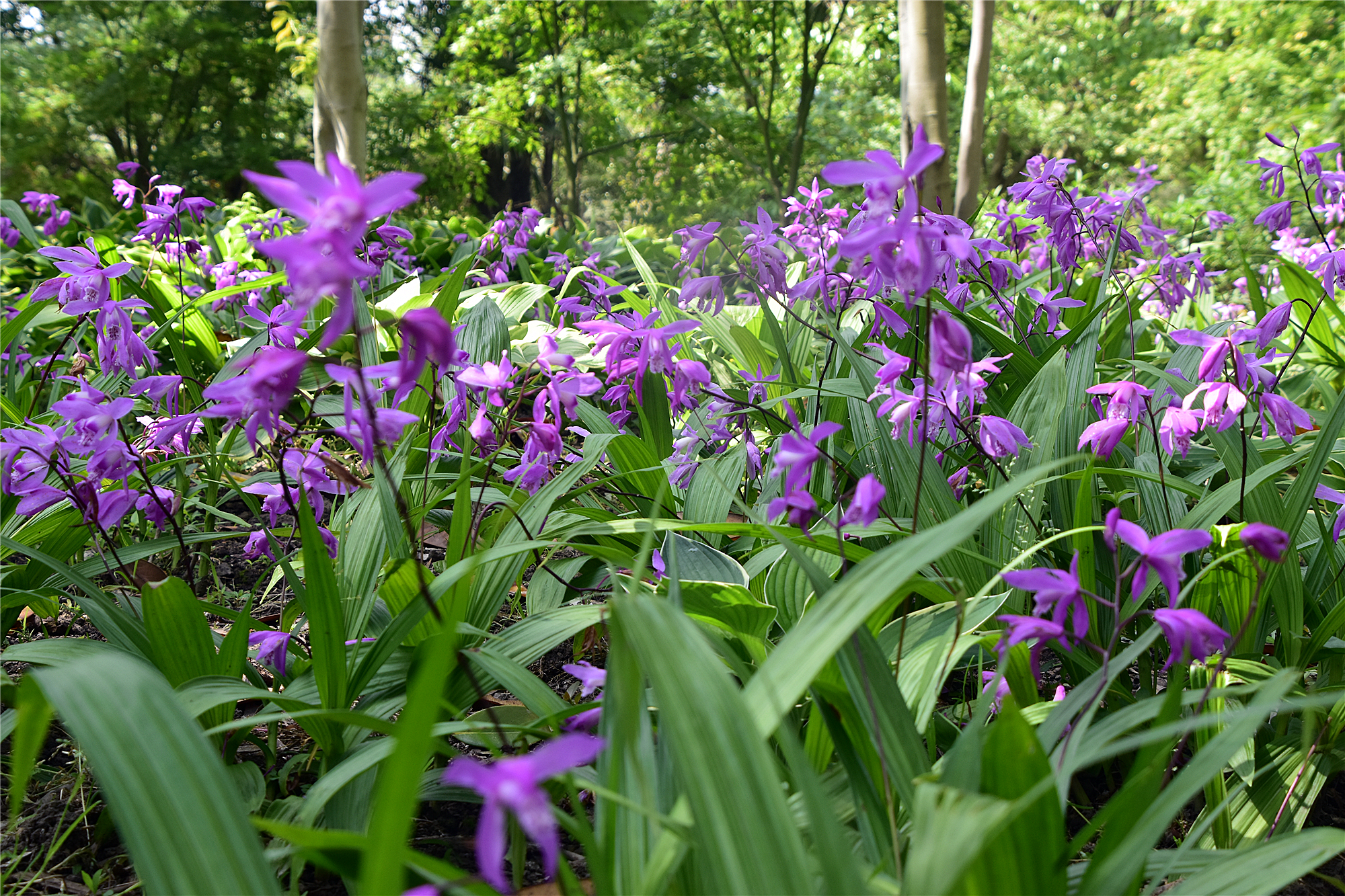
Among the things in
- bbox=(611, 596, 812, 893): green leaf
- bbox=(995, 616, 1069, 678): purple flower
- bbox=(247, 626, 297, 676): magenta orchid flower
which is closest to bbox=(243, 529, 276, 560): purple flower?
bbox=(247, 626, 297, 676): magenta orchid flower

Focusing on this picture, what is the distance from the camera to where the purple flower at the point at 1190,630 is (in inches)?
36.0

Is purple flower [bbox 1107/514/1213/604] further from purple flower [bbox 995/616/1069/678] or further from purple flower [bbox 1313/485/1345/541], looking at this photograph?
purple flower [bbox 1313/485/1345/541]

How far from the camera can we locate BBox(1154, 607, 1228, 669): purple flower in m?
0.92

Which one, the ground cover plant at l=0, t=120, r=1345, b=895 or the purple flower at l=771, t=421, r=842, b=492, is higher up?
the purple flower at l=771, t=421, r=842, b=492

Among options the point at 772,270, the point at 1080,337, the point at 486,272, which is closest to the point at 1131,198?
the point at 1080,337

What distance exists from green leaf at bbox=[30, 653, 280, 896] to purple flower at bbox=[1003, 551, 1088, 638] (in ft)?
2.60

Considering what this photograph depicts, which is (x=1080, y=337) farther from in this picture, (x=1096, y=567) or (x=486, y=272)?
(x=486, y=272)

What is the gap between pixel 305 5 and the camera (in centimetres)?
1519

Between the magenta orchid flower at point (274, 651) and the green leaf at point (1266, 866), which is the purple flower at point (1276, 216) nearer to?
the green leaf at point (1266, 866)

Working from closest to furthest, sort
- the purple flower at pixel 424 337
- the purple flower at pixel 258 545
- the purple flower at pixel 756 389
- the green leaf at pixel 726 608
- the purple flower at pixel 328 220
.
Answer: the purple flower at pixel 328 220
the purple flower at pixel 424 337
the green leaf at pixel 726 608
the purple flower at pixel 258 545
the purple flower at pixel 756 389

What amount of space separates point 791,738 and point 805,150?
15.1 m

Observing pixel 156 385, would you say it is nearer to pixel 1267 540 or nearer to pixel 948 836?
pixel 948 836

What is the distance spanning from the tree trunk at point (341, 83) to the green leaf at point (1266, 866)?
5.13 metres

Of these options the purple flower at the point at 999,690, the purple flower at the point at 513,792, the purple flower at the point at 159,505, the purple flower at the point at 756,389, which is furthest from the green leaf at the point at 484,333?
the purple flower at the point at 513,792
